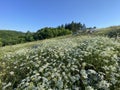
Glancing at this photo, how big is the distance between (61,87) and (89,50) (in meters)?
2.42

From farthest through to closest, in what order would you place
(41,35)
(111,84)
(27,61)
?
(41,35), (27,61), (111,84)

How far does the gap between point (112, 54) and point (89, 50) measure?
781 millimetres

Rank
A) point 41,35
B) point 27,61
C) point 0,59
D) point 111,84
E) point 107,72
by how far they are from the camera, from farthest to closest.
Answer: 1. point 41,35
2. point 0,59
3. point 27,61
4. point 107,72
5. point 111,84

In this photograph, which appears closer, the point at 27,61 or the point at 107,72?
the point at 107,72

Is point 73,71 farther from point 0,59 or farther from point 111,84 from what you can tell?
point 0,59

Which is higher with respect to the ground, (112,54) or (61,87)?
(112,54)

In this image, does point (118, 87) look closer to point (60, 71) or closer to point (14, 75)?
point (60, 71)

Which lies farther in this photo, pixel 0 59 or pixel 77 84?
pixel 0 59

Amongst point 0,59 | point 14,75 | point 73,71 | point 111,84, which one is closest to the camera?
point 111,84

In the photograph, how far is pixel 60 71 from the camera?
6.49 meters

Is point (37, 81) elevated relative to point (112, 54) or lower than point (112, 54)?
lower

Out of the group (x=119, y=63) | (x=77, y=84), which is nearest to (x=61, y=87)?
A: (x=77, y=84)

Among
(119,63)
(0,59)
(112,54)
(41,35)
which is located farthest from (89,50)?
(41,35)

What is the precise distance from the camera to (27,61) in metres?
8.30
